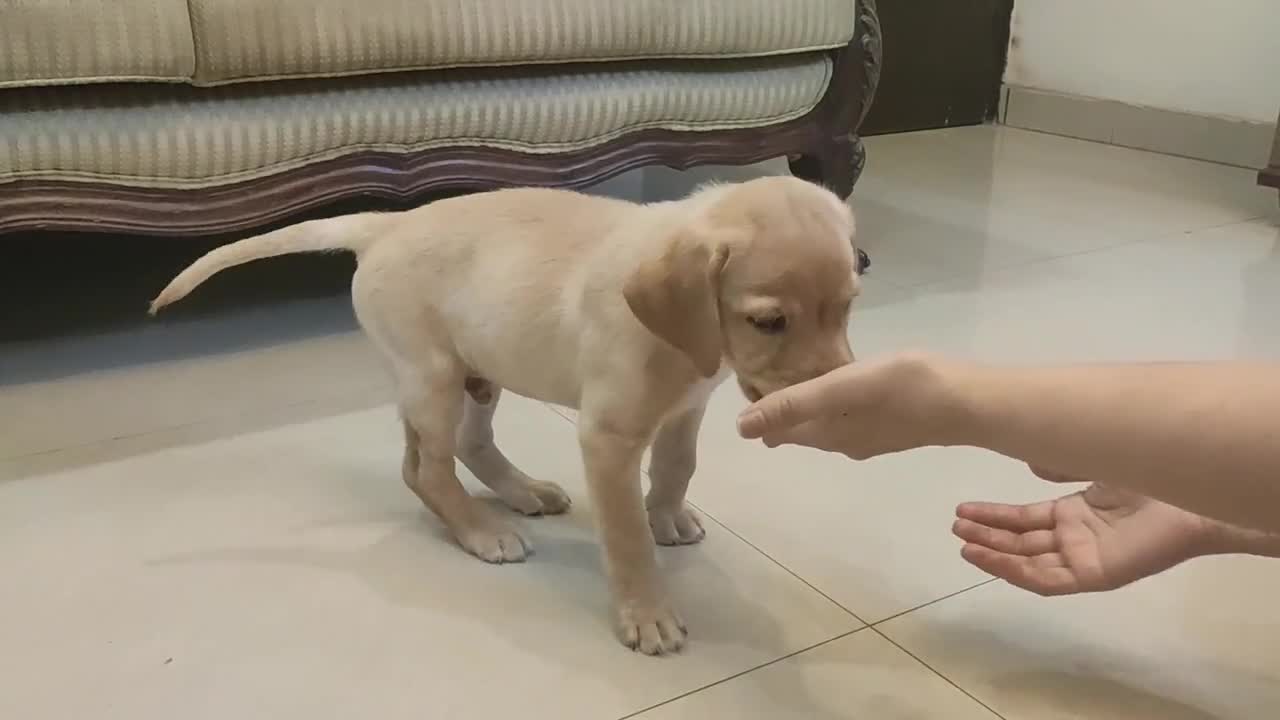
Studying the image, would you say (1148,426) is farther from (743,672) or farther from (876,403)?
(743,672)

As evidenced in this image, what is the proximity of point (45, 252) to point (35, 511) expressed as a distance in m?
1.35

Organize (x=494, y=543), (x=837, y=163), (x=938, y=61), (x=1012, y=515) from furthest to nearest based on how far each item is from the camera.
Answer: (x=938, y=61) → (x=837, y=163) → (x=494, y=543) → (x=1012, y=515)

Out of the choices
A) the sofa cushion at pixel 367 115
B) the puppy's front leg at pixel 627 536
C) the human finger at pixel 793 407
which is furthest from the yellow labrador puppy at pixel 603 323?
the sofa cushion at pixel 367 115

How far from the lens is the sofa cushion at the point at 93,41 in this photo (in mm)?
1577

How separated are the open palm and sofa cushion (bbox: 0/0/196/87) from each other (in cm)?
131

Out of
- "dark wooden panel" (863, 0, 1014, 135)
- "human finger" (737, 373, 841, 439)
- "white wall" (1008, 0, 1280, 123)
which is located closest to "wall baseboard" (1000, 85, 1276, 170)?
"white wall" (1008, 0, 1280, 123)

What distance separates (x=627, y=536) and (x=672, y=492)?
21cm

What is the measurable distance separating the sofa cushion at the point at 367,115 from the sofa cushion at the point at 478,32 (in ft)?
0.15

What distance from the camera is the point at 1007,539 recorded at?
1250 millimetres

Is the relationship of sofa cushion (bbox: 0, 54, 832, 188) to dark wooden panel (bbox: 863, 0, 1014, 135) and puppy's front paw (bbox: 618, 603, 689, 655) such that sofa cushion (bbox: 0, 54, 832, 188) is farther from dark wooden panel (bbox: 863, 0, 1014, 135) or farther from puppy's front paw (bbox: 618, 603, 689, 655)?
dark wooden panel (bbox: 863, 0, 1014, 135)

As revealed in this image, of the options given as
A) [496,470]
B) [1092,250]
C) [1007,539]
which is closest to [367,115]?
[496,470]

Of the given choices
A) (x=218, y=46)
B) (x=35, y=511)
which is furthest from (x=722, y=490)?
(x=218, y=46)

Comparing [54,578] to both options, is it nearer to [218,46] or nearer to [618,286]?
[618,286]

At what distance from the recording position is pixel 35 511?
144 cm
